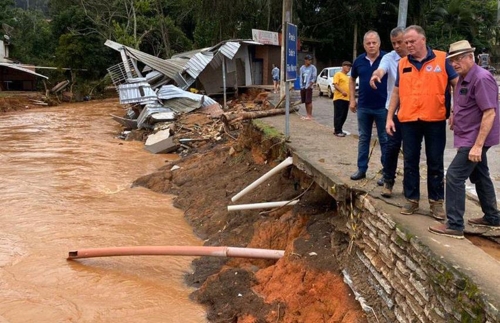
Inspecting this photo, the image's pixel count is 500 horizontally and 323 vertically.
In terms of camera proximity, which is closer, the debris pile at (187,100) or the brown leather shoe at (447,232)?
the brown leather shoe at (447,232)

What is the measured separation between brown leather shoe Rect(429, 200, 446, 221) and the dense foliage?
84.0 feet

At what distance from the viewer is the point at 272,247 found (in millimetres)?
6684

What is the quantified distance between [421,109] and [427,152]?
46cm

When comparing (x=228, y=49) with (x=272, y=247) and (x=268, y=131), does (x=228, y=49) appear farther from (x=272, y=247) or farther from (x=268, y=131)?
(x=272, y=247)

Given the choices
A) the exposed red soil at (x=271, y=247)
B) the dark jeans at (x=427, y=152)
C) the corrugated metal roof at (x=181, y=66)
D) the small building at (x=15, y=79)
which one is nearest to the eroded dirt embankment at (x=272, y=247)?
the exposed red soil at (x=271, y=247)

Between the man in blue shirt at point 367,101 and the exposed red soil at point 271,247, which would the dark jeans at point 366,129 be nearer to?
the man in blue shirt at point 367,101

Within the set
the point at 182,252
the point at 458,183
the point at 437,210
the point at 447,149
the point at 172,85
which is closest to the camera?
the point at 458,183

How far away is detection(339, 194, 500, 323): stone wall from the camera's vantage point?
3074 mm

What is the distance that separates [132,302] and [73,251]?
1870 mm

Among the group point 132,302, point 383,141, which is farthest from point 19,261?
point 383,141

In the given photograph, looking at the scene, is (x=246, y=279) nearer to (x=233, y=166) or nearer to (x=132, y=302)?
(x=132, y=302)

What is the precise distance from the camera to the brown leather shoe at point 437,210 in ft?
14.0

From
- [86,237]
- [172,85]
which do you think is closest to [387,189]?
[86,237]

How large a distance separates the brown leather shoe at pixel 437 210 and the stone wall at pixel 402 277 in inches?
17.7
